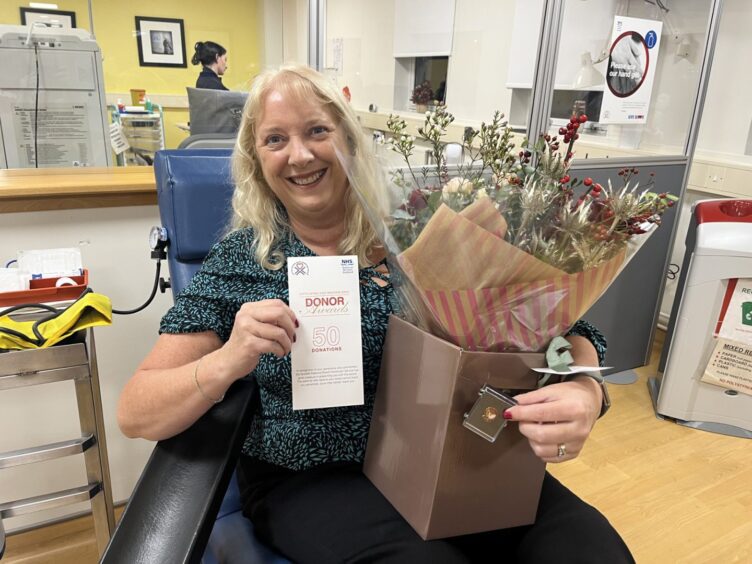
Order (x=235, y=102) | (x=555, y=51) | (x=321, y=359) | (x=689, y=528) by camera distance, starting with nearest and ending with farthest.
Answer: (x=321, y=359), (x=689, y=528), (x=555, y=51), (x=235, y=102)

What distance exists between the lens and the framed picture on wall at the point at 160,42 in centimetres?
504

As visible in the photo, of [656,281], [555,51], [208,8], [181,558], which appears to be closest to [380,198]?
[181,558]

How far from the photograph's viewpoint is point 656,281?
8.68 feet

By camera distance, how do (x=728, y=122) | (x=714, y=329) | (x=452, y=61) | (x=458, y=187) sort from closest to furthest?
(x=458, y=187) < (x=714, y=329) < (x=728, y=122) < (x=452, y=61)

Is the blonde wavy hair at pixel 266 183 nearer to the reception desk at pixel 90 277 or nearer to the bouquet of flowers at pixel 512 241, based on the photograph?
the bouquet of flowers at pixel 512 241

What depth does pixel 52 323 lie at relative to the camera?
3.81ft

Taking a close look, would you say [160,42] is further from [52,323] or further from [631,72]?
[52,323]

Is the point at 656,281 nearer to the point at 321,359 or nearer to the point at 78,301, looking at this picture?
the point at 321,359

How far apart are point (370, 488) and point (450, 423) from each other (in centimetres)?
29

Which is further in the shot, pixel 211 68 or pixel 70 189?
pixel 211 68

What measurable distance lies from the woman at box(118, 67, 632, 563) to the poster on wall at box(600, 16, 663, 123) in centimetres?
170


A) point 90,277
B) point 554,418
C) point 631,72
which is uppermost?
point 631,72

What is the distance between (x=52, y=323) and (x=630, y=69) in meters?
2.34

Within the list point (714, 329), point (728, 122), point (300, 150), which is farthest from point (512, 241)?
point (728, 122)
